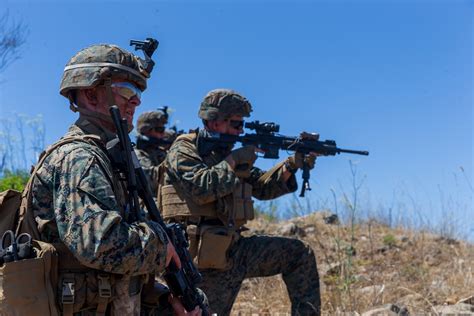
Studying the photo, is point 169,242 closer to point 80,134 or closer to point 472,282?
point 80,134

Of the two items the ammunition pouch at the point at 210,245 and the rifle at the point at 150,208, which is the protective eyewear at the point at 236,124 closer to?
the ammunition pouch at the point at 210,245

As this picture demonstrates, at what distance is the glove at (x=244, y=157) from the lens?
18.1ft

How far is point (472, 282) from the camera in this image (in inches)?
260

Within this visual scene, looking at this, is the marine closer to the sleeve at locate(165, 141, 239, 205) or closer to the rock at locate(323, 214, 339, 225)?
the sleeve at locate(165, 141, 239, 205)

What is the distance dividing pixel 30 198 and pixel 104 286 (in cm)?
48

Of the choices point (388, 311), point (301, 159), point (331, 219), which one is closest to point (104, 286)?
point (388, 311)

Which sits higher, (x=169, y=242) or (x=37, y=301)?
(x=169, y=242)

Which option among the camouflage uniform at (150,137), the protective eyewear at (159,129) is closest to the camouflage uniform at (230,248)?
the camouflage uniform at (150,137)

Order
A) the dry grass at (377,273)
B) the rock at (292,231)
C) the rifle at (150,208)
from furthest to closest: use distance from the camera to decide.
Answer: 1. the rock at (292,231)
2. the dry grass at (377,273)
3. the rifle at (150,208)

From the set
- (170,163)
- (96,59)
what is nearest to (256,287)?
(170,163)

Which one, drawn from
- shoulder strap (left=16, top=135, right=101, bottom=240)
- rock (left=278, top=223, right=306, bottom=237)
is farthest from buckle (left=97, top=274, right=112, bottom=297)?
rock (left=278, top=223, right=306, bottom=237)

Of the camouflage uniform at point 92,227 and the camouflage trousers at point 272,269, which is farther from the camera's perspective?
the camouflage trousers at point 272,269

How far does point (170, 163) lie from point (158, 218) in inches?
83.8

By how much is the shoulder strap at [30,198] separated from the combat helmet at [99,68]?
30 centimetres
